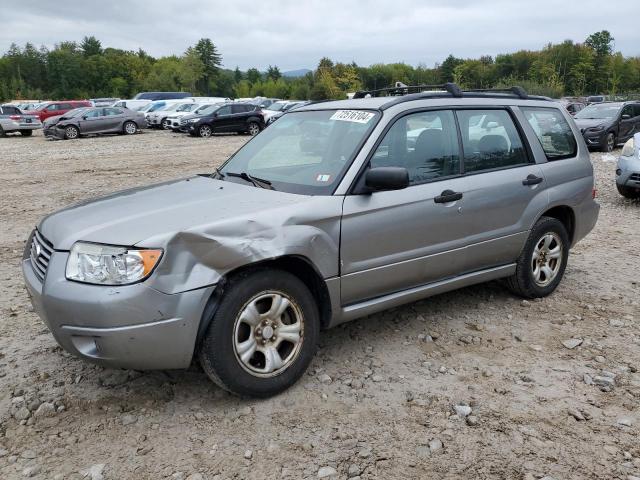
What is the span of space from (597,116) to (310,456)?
17640mm

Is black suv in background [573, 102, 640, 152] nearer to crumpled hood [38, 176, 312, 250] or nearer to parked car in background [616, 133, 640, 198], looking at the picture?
parked car in background [616, 133, 640, 198]

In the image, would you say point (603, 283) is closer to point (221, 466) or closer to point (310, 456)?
point (310, 456)

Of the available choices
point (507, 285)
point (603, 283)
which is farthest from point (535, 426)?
point (603, 283)

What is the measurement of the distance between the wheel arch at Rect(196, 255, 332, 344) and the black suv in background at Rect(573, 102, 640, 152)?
49.7ft

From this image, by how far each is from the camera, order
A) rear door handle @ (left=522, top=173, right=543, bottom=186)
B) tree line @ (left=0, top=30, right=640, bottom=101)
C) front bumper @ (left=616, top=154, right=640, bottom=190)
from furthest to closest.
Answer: tree line @ (left=0, top=30, right=640, bottom=101), front bumper @ (left=616, top=154, right=640, bottom=190), rear door handle @ (left=522, top=173, right=543, bottom=186)

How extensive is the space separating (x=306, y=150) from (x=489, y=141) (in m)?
1.53

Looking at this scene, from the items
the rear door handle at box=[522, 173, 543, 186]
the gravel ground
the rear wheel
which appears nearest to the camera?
the gravel ground

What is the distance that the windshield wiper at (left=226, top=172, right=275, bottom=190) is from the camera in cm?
387

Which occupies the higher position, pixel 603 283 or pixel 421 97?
pixel 421 97

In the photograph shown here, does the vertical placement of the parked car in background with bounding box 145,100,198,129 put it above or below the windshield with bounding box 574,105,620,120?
below

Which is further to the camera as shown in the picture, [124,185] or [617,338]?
[124,185]

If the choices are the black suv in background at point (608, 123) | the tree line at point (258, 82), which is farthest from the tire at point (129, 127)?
the tree line at point (258, 82)

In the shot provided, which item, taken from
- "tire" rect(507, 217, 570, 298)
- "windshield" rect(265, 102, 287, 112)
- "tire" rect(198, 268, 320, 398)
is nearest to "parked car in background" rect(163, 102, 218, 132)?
"windshield" rect(265, 102, 287, 112)

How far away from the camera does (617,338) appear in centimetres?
431
